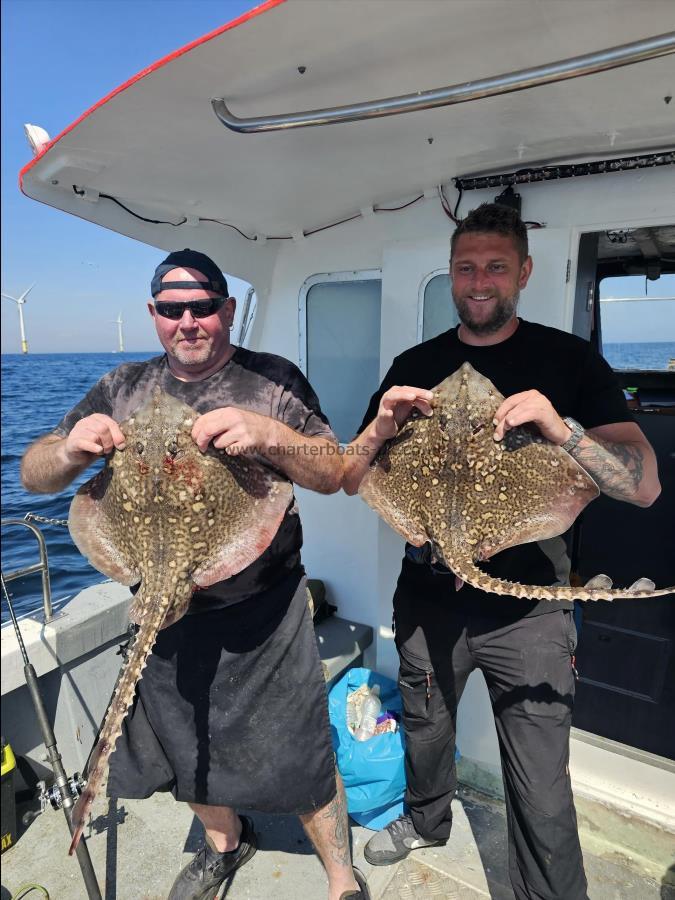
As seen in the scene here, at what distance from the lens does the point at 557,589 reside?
2023 millimetres

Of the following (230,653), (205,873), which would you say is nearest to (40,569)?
(230,653)

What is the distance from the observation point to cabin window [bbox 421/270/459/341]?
12.9ft

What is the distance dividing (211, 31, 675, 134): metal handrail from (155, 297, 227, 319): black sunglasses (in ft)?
2.53

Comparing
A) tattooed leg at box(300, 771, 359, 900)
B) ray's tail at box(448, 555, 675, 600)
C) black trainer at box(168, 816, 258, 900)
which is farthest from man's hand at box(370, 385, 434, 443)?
black trainer at box(168, 816, 258, 900)

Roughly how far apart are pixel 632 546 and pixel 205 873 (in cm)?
413

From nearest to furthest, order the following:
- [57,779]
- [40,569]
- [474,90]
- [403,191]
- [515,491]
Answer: [474,90], [515,491], [57,779], [40,569], [403,191]

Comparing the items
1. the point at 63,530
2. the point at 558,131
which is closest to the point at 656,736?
the point at 558,131

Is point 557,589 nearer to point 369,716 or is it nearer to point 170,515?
point 170,515

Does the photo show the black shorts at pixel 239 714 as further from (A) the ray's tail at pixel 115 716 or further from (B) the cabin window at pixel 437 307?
(B) the cabin window at pixel 437 307

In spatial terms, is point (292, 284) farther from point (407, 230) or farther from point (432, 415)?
point (432, 415)

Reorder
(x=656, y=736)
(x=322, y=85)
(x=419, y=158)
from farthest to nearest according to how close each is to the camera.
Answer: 1. (x=656, y=736)
2. (x=419, y=158)
3. (x=322, y=85)

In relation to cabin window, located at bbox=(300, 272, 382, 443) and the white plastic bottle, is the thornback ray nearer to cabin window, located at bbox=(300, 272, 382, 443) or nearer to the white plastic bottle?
the white plastic bottle

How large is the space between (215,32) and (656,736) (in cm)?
503

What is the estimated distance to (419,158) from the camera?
3.37 metres
